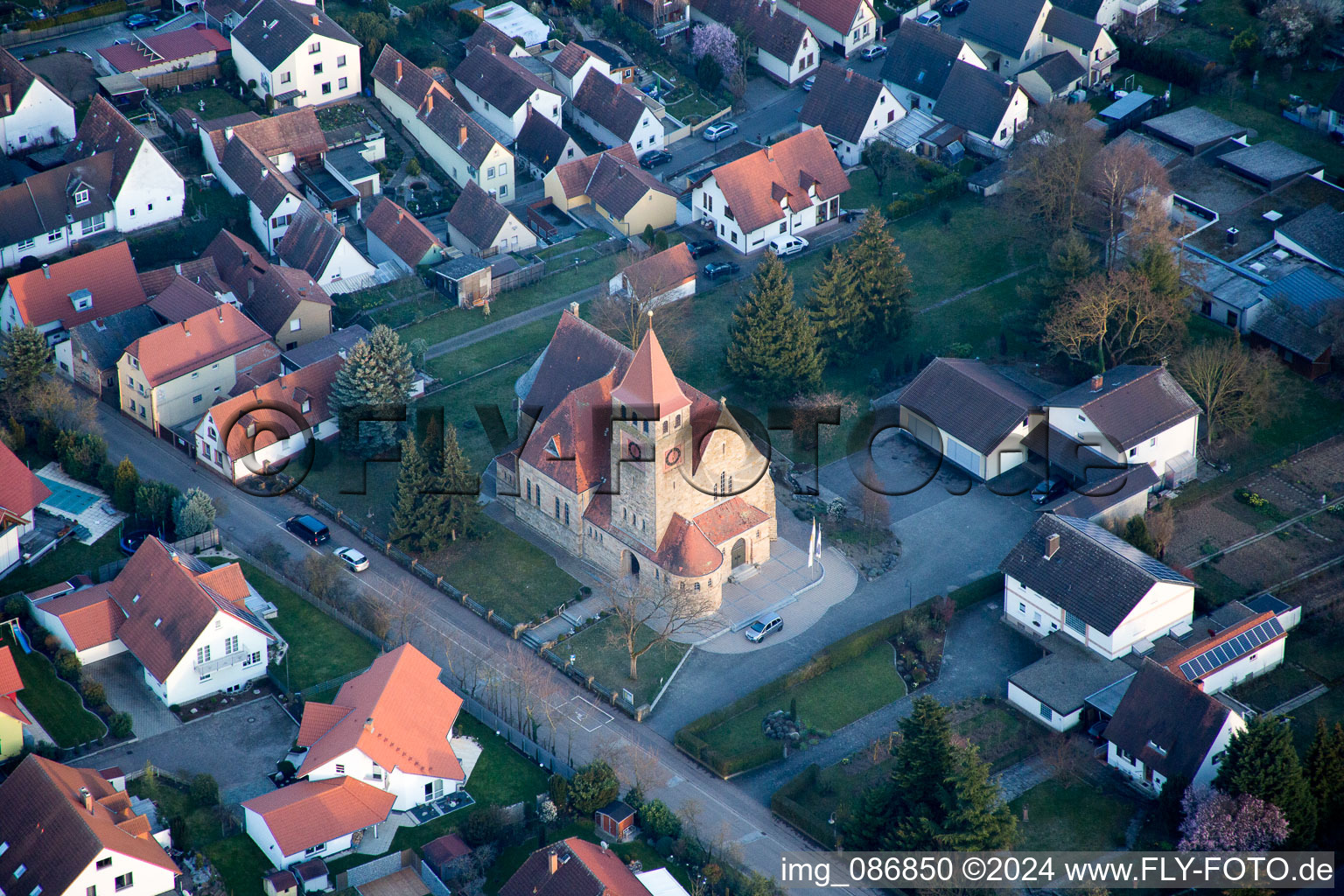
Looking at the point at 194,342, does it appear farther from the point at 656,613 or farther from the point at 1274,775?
the point at 1274,775

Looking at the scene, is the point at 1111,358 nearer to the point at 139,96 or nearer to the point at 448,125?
the point at 448,125

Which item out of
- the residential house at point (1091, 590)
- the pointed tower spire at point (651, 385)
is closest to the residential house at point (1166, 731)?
the residential house at point (1091, 590)

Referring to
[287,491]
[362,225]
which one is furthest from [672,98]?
[287,491]

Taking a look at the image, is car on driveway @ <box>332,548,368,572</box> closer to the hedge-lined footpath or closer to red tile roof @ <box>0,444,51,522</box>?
red tile roof @ <box>0,444,51,522</box>

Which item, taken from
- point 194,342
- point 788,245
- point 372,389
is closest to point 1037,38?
point 788,245

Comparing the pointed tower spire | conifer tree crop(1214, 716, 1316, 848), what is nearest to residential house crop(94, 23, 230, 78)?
the pointed tower spire

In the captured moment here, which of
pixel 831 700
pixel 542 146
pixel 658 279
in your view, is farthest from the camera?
pixel 542 146
